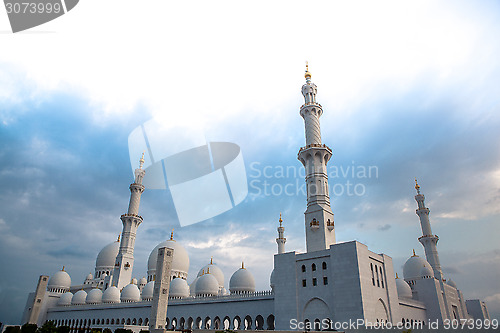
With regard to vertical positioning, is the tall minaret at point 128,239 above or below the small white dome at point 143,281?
above

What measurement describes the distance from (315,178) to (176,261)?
31.5 m

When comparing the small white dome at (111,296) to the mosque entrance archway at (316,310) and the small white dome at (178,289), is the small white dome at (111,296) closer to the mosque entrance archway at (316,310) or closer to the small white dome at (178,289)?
the small white dome at (178,289)

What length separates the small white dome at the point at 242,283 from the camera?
1618 inches

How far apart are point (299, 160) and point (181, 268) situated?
30.1 m

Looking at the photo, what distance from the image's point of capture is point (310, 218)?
32.8 m

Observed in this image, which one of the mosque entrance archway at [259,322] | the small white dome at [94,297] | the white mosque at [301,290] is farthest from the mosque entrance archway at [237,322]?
the small white dome at [94,297]

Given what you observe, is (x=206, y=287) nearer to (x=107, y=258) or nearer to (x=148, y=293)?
(x=148, y=293)

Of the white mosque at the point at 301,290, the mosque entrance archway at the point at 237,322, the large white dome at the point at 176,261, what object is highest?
the large white dome at the point at 176,261

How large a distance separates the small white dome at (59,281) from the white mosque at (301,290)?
0.62 ft

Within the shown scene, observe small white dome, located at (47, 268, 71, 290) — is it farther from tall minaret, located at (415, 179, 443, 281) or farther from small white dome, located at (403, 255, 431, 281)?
tall minaret, located at (415, 179, 443, 281)

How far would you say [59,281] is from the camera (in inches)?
2424

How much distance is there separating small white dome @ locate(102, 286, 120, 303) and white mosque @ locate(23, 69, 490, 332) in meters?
0.15

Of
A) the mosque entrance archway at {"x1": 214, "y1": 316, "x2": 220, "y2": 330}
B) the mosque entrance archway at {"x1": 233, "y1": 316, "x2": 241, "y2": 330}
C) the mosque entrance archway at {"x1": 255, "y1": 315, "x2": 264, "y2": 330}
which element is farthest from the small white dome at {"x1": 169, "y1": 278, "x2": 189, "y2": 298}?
the mosque entrance archway at {"x1": 255, "y1": 315, "x2": 264, "y2": 330}

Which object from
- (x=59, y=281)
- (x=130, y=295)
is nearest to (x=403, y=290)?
(x=130, y=295)
